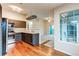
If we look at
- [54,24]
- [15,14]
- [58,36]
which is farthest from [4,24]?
[58,36]

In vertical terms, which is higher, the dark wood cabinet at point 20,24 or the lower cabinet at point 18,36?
the dark wood cabinet at point 20,24

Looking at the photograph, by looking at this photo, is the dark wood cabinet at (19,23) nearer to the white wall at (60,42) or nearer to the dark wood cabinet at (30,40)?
the dark wood cabinet at (30,40)

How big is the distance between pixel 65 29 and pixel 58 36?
261 mm

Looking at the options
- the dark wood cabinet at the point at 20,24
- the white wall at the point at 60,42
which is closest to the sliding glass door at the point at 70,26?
the white wall at the point at 60,42

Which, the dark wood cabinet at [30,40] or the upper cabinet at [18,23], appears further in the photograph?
the dark wood cabinet at [30,40]

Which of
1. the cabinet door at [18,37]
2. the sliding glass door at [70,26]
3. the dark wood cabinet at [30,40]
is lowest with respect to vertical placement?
the dark wood cabinet at [30,40]

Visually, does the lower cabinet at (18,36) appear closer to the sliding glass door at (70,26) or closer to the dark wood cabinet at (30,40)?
the dark wood cabinet at (30,40)

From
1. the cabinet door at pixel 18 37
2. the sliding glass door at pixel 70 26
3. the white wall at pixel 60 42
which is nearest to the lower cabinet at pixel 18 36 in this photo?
the cabinet door at pixel 18 37

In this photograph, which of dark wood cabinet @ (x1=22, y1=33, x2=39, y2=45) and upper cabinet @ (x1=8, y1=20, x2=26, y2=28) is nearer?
upper cabinet @ (x1=8, y1=20, x2=26, y2=28)

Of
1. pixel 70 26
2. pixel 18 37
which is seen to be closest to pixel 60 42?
pixel 70 26

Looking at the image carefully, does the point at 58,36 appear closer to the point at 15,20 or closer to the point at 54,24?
the point at 54,24

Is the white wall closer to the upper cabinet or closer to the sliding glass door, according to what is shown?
the sliding glass door

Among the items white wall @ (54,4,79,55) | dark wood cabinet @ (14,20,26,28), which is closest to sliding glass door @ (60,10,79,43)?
white wall @ (54,4,79,55)

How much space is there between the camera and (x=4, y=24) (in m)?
2.03
